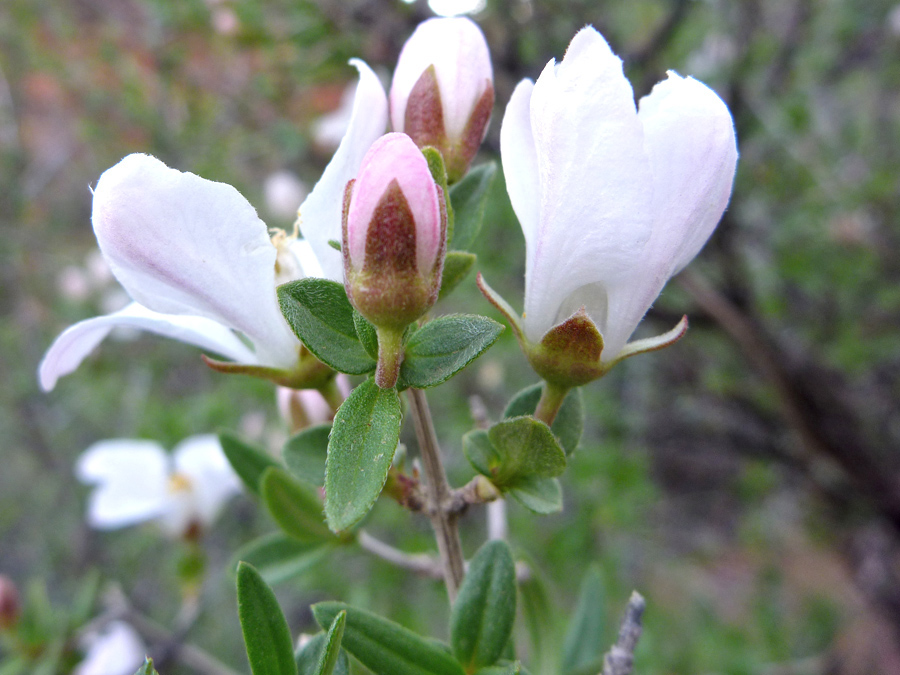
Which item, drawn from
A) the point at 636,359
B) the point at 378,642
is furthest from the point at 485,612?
the point at 636,359

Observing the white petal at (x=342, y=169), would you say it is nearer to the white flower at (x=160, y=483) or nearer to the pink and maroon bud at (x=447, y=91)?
the pink and maroon bud at (x=447, y=91)

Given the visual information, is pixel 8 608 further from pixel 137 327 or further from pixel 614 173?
pixel 614 173

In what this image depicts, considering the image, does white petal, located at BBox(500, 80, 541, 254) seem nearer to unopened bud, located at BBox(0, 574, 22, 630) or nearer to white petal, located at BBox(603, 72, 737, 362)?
white petal, located at BBox(603, 72, 737, 362)

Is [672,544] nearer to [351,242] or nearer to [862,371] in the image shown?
[862,371]

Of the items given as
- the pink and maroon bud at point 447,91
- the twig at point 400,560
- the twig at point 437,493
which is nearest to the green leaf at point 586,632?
the twig at point 400,560

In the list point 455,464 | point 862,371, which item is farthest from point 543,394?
point 862,371

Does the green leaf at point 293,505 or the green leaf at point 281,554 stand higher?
the green leaf at point 293,505

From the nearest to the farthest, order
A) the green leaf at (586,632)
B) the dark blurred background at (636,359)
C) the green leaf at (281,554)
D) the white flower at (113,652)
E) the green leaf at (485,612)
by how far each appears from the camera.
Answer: the green leaf at (485,612), the green leaf at (281,554), the green leaf at (586,632), the white flower at (113,652), the dark blurred background at (636,359)
